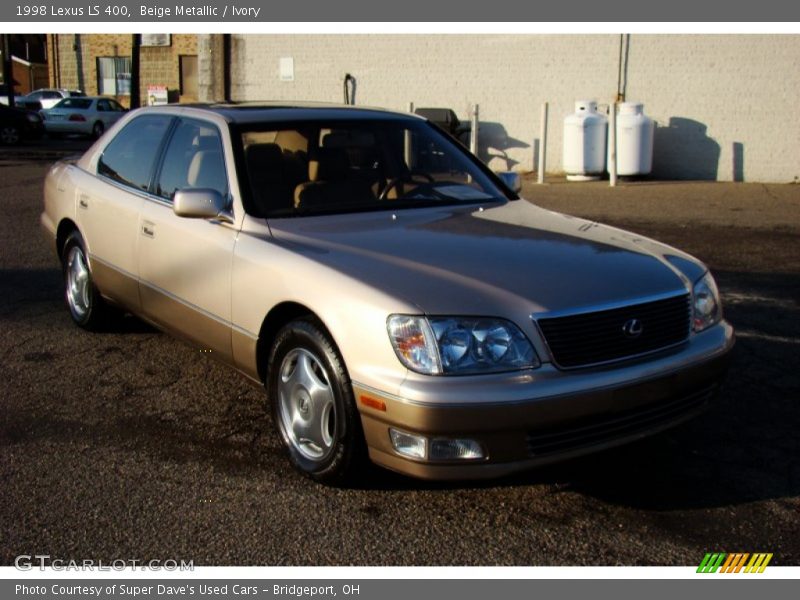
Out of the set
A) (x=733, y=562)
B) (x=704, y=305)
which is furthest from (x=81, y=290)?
(x=733, y=562)

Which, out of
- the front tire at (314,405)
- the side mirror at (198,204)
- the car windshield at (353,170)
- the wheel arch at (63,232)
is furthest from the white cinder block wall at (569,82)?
the front tire at (314,405)

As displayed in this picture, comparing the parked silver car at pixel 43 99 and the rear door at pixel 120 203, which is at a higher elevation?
the parked silver car at pixel 43 99

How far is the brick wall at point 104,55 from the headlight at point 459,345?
120 feet

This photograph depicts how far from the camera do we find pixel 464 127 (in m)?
19.3

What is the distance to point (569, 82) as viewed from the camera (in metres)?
18.4

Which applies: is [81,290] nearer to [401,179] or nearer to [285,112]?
[285,112]

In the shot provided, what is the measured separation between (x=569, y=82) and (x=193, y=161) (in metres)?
14.5

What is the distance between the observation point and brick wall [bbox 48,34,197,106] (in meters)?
39.2

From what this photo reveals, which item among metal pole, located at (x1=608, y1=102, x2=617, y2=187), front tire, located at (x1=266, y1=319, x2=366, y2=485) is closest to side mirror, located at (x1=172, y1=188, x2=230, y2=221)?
front tire, located at (x1=266, y1=319, x2=366, y2=485)

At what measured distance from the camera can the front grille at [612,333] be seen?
3.49 metres

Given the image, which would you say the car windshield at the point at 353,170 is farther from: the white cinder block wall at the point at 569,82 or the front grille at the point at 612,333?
the white cinder block wall at the point at 569,82

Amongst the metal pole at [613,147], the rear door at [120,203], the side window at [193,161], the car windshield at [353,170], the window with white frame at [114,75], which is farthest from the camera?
the window with white frame at [114,75]

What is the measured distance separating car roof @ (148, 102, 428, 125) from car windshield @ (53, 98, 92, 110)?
27726 millimetres

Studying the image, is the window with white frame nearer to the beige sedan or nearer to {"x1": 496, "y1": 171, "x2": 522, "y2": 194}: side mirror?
the beige sedan
